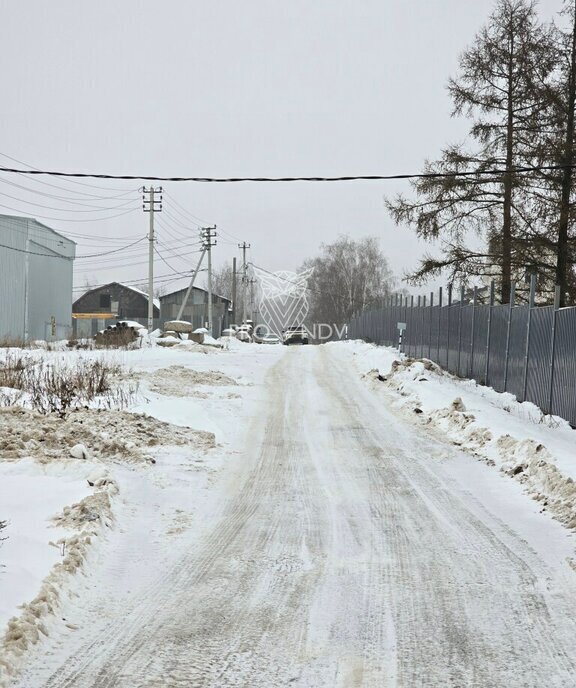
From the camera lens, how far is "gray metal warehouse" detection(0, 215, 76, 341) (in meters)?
43.2

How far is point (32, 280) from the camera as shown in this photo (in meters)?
46.0

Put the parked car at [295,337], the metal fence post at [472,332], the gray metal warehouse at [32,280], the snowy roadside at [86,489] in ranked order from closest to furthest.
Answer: the snowy roadside at [86,489] → the metal fence post at [472,332] → the gray metal warehouse at [32,280] → the parked car at [295,337]

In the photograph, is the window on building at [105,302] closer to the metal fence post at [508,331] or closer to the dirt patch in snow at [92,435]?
the metal fence post at [508,331]

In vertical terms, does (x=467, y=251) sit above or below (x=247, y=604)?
above

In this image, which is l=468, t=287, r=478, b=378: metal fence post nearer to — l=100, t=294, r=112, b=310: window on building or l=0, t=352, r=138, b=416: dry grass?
l=0, t=352, r=138, b=416: dry grass

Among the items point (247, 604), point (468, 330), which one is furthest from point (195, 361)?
point (247, 604)

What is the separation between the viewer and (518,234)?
68.7 feet

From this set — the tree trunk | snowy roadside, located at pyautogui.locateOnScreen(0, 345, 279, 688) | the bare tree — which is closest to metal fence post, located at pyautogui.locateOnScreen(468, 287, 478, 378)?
the tree trunk

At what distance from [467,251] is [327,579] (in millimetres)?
18032

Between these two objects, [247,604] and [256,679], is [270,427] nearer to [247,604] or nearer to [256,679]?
[247,604]

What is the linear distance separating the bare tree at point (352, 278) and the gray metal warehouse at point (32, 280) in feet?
123

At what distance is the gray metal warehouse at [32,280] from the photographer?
142ft

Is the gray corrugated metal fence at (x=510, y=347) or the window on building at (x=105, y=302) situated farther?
the window on building at (x=105, y=302)

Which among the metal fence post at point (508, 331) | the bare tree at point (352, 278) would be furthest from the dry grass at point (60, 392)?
the bare tree at point (352, 278)
